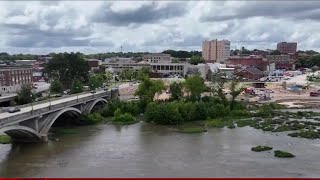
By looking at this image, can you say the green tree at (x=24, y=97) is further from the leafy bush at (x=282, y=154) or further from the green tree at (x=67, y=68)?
the leafy bush at (x=282, y=154)

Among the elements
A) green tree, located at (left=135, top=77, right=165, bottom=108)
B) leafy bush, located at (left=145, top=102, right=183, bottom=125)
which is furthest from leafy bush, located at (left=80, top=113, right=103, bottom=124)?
green tree, located at (left=135, top=77, right=165, bottom=108)

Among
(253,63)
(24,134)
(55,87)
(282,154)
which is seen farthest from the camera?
(253,63)

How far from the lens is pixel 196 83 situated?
198 ft

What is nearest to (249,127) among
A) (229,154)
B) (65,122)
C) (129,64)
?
(229,154)

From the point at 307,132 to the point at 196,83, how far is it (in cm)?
2206

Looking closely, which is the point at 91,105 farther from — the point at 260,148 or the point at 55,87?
the point at 260,148

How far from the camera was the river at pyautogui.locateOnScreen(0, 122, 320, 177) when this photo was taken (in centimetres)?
2834

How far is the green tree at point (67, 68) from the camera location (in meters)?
83.9

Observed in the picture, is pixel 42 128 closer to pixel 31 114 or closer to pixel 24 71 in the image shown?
pixel 31 114

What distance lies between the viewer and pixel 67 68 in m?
84.1

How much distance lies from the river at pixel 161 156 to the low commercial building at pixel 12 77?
111 ft

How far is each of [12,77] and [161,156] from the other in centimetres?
4936

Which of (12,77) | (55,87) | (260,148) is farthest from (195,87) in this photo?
(12,77)

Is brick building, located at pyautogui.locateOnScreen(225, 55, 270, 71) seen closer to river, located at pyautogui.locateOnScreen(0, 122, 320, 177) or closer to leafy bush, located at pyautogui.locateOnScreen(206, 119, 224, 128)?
leafy bush, located at pyautogui.locateOnScreen(206, 119, 224, 128)
